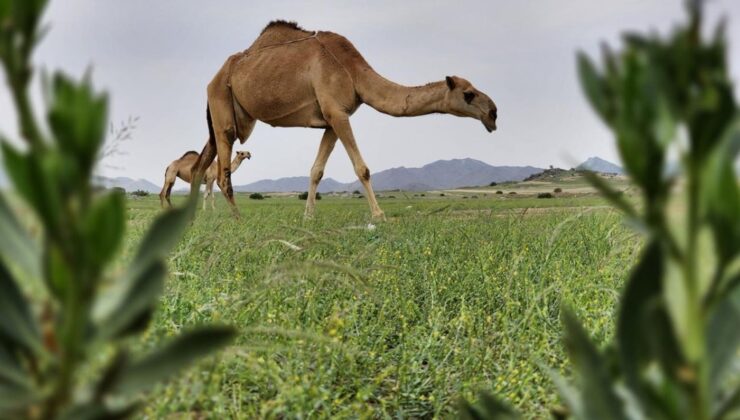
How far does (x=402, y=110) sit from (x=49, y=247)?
7.96 meters

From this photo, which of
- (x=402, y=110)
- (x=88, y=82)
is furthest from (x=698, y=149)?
(x=402, y=110)

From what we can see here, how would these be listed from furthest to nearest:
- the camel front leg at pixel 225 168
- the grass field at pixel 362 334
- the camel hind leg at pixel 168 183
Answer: the camel hind leg at pixel 168 183 → the camel front leg at pixel 225 168 → the grass field at pixel 362 334

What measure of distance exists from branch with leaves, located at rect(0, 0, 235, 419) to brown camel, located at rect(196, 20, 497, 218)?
7059 millimetres

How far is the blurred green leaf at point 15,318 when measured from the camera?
0.80 ft

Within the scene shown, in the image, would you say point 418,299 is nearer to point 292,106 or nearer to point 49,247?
point 49,247

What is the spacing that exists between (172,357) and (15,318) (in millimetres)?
59

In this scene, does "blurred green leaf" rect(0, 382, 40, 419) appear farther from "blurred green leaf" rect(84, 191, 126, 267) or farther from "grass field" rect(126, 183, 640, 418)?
"grass field" rect(126, 183, 640, 418)

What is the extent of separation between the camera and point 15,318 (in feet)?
0.81

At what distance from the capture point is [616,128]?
9.0 inches

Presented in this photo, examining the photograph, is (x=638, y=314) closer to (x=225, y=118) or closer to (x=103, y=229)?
(x=103, y=229)

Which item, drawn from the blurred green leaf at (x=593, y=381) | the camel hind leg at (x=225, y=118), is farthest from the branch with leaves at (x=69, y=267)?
the camel hind leg at (x=225, y=118)

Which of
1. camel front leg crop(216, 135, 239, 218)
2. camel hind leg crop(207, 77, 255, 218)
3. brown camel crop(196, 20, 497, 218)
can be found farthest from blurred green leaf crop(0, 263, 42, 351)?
camel hind leg crop(207, 77, 255, 218)

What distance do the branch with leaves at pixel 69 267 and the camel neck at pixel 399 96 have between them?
7.61m

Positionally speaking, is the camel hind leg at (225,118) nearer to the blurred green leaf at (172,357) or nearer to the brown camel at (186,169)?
the brown camel at (186,169)
